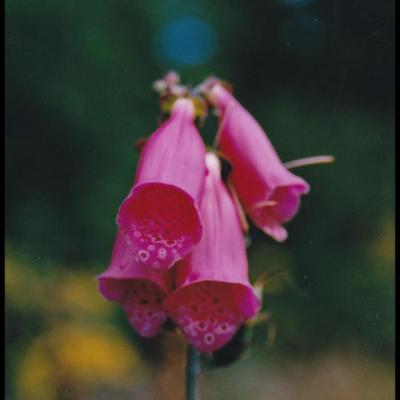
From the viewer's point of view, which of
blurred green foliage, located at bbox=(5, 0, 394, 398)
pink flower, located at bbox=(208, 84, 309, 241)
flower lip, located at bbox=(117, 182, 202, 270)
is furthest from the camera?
blurred green foliage, located at bbox=(5, 0, 394, 398)

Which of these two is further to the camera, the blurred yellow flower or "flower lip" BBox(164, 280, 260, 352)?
the blurred yellow flower

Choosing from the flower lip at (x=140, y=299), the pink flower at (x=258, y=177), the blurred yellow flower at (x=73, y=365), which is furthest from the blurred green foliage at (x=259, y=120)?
the flower lip at (x=140, y=299)

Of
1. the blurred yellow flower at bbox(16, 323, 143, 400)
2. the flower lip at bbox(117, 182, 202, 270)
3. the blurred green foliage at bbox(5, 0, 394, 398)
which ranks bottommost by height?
the blurred yellow flower at bbox(16, 323, 143, 400)

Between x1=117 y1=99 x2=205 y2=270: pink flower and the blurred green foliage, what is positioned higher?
x1=117 y1=99 x2=205 y2=270: pink flower

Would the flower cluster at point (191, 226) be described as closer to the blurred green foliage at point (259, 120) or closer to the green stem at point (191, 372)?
the green stem at point (191, 372)

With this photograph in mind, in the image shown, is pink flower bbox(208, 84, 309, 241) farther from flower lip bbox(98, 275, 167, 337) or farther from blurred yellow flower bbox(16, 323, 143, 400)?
blurred yellow flower bbox(16, 323, 143, 400)

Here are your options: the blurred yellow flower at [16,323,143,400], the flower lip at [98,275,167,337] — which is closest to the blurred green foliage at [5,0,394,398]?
the blurred yellow flower at [16,323,143,400]

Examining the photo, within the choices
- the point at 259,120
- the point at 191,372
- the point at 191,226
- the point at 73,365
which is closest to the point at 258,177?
the point at 191,226
